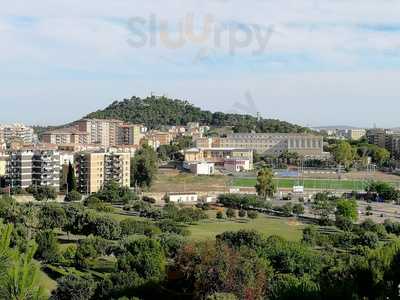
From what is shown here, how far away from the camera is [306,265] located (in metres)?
10.0

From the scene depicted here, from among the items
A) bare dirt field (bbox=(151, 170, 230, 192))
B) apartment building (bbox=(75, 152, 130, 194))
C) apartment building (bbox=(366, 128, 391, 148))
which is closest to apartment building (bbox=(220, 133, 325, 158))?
apartment building (bbox=(366, 128, 391, 148))

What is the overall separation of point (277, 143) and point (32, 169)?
2549 centimetres

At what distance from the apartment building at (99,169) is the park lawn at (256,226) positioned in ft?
24.1

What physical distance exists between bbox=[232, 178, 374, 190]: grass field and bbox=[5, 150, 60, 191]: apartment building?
9.44 metres

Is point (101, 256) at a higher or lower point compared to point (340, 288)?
lower

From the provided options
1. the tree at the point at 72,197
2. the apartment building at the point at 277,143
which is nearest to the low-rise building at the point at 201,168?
the apartment building at the point at 277,143

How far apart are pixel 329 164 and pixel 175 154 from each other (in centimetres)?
994

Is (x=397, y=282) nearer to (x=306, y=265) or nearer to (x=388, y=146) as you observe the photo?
(x=306, y=265)

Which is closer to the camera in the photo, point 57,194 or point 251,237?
point 251,237

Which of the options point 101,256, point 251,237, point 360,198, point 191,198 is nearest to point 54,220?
point 101,256

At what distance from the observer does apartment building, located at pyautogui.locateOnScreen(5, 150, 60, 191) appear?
22.6 metres

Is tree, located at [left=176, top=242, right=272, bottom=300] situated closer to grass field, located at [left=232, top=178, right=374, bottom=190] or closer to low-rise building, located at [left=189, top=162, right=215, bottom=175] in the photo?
grass field, located at [left=232, top=178, right=374, bottom=190]

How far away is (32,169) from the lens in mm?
23016

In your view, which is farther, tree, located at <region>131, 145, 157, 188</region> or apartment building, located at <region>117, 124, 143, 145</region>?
apartment building, located at <region>117, 124, 143, 145</region>
